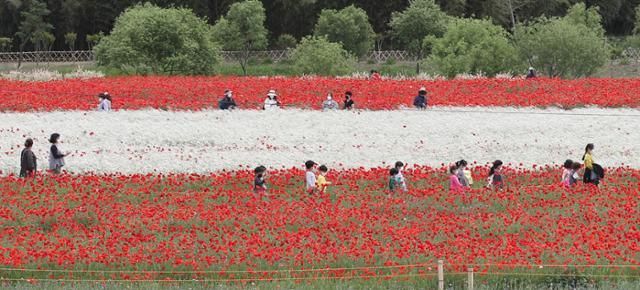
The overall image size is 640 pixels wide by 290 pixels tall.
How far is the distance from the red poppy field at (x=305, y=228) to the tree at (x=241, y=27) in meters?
54.0

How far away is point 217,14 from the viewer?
99.9m

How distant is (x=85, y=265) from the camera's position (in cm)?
1994

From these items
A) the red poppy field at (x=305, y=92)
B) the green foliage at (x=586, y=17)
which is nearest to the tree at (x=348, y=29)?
the green foliage at (x=586, y=17)

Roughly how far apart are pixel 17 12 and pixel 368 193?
74.6 metres

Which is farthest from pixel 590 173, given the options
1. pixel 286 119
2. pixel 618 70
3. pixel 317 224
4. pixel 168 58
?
pixel 618 70

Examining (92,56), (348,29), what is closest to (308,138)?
(348,29)

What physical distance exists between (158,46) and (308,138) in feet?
84.1

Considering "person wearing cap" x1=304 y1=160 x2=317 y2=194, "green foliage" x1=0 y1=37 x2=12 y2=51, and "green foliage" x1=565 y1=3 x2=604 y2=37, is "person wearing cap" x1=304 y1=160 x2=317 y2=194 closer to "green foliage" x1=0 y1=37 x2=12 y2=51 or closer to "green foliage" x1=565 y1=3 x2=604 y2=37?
"green foliage" x1=565 y1=3 x2=604 y2=37

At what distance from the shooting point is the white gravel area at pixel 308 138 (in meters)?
32.5

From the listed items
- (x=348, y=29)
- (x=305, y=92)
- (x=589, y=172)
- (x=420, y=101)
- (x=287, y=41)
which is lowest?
(x=589, y=172)

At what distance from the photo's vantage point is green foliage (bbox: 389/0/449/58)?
83.1 meters

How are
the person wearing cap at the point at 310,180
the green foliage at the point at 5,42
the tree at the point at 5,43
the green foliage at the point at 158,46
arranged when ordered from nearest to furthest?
the person wearing cap at the point at 310,180 < the green foliage at the point at 158,46 < the green foliage at the point at 5,42 < the tree at the point at 5,43

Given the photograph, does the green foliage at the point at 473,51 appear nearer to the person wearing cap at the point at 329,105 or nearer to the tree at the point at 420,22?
the tree at the point at 420,22

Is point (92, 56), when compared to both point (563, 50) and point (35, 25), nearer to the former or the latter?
point (35, 25)
